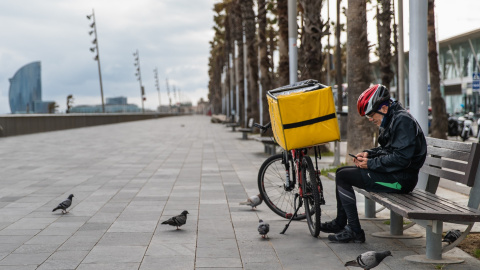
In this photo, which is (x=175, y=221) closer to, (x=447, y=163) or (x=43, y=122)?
(x=447, y=163)

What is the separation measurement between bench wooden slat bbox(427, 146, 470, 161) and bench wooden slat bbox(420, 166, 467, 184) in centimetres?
14

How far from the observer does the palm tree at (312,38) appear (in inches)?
610

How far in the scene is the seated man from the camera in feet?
18.3

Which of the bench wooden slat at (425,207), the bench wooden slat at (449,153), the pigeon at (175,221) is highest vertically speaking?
the bench wooden slat at (449,153)

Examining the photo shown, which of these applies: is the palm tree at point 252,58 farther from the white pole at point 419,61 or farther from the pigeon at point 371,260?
the pigeon at point 371,260

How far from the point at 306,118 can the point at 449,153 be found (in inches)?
56.3

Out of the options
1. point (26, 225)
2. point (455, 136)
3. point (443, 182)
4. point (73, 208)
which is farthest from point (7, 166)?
point (455, 136)

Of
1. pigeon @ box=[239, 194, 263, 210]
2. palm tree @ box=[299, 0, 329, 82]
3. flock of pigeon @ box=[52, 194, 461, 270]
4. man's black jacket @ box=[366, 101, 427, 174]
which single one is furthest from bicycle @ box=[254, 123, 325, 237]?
palm tree @ box=[299, 0, 329, 82]

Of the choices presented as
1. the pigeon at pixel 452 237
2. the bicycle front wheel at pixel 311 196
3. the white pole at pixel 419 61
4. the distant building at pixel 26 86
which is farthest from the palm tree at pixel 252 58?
the distant building at pixel 26 86

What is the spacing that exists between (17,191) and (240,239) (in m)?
5.19

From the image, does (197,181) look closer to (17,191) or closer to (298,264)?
(17,191)

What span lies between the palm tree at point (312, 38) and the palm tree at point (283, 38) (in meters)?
3.97

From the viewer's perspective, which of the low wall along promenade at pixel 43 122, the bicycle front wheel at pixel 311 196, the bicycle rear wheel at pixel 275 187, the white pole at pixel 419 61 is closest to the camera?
the bicycle front wheel at pixel 311 196

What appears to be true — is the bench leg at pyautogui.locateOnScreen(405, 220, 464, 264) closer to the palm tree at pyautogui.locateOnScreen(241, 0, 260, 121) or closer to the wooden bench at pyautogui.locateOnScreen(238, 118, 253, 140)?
the wooden bench at pyautogui.locateOnScreen(238, 118, 253, 140)
